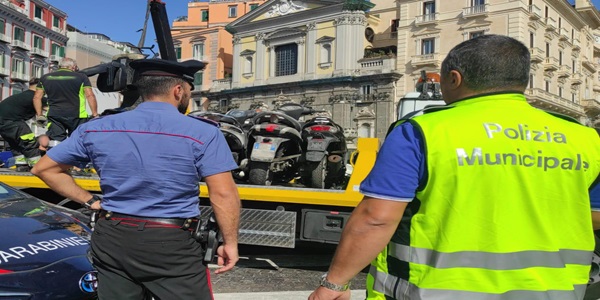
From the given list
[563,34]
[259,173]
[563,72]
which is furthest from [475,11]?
[259,173]

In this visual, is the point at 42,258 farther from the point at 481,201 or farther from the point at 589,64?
the point at 589,64

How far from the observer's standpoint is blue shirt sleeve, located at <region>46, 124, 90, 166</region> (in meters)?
2.64

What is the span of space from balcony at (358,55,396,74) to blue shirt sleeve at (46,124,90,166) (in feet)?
123

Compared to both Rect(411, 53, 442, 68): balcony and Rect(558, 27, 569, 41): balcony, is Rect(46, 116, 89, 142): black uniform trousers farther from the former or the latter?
Rect(558, 27, 569, 41): balcony

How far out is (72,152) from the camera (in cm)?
266

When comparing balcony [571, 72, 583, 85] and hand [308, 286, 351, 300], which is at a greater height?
balcony [571, 72, 583, 85]

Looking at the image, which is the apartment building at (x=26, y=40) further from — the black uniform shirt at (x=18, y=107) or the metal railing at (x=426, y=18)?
the black uniform shirt at (x=18, y=107)

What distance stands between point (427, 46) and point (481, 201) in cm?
4030

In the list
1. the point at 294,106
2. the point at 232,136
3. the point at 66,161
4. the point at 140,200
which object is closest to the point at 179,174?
the point at 140,200

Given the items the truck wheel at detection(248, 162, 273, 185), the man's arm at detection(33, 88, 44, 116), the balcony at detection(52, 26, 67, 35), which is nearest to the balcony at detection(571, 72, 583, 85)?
the truck wheel at detection(248, 162, 273, 185)

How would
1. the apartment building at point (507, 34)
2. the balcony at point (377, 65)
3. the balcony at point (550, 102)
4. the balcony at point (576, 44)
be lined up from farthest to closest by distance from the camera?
the balcony at point (576, 44) < the balcony at point (377, 65) < the balcony at point (550, 102) < the apartment building at point (507, 34)

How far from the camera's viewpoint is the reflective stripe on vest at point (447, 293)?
5.45 ft

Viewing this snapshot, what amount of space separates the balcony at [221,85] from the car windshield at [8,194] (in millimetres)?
46453

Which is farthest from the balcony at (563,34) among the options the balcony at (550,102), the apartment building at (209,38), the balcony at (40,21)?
the balcony at (40,21)
